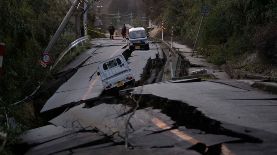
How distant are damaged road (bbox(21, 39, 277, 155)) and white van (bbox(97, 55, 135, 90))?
614 millimetres

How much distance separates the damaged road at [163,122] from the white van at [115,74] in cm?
61

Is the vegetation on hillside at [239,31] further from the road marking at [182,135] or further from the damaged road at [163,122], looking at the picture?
the road marking at [182,135]

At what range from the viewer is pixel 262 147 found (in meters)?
8.92

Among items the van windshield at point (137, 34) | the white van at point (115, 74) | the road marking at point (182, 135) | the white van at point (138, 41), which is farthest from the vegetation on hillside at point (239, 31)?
the road marking at point (182, 135)

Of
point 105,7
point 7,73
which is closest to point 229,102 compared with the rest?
point 7,73

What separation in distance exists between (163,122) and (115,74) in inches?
337

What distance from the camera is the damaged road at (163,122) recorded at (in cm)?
970

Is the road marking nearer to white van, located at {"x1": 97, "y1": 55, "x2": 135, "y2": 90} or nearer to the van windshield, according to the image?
white van, located at {"x1": 97, "y1": 55, "x2": 135, "y2": 90}

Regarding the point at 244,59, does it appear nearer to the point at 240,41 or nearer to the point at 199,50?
the point at 240,41

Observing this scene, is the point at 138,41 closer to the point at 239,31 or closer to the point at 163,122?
the point at 239,31

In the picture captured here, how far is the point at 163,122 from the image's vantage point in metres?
12.2

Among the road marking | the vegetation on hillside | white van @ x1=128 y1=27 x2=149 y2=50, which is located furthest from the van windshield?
the road marking

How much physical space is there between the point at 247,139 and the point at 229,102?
4.56 m

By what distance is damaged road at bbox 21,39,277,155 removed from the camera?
9.70 m
